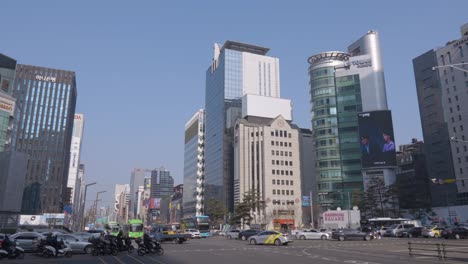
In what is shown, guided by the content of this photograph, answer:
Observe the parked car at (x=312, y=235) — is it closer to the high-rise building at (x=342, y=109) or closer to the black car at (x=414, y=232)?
the black car at (x=414, y=232)

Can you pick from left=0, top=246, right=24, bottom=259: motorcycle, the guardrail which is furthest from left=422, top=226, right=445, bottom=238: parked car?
left=0, top=246, right=24, bottom=259: motorcycle

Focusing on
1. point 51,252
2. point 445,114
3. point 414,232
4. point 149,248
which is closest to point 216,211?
point 445,114

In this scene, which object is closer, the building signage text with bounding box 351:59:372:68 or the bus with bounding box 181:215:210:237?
the bus with bounding box 181:215:210:237

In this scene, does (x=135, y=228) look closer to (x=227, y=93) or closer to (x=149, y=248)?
(x=149, y=248)

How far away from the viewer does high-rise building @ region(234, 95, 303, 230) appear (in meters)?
130

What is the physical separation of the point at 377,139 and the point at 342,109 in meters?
19.4

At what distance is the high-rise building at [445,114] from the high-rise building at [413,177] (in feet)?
→ 17.9

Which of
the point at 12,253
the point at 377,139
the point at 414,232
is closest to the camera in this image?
the point at 12,253

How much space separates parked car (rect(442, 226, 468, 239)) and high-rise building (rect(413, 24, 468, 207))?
186ft

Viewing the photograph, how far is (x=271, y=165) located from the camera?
136m

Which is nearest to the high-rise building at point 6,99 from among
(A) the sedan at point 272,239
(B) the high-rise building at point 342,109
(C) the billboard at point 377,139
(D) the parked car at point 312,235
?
(D) the parked car at point 312,235

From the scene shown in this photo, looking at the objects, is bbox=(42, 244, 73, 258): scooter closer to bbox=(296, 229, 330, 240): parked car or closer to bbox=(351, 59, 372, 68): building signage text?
bbox=(296, 229, 330, 240): parked car

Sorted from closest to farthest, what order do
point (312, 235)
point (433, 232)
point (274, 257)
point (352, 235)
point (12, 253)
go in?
point (12, 253), point (274, 257), point (352, 235), point (433, 232), point (312, 235)

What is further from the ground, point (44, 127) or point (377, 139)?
point (44, 127)
